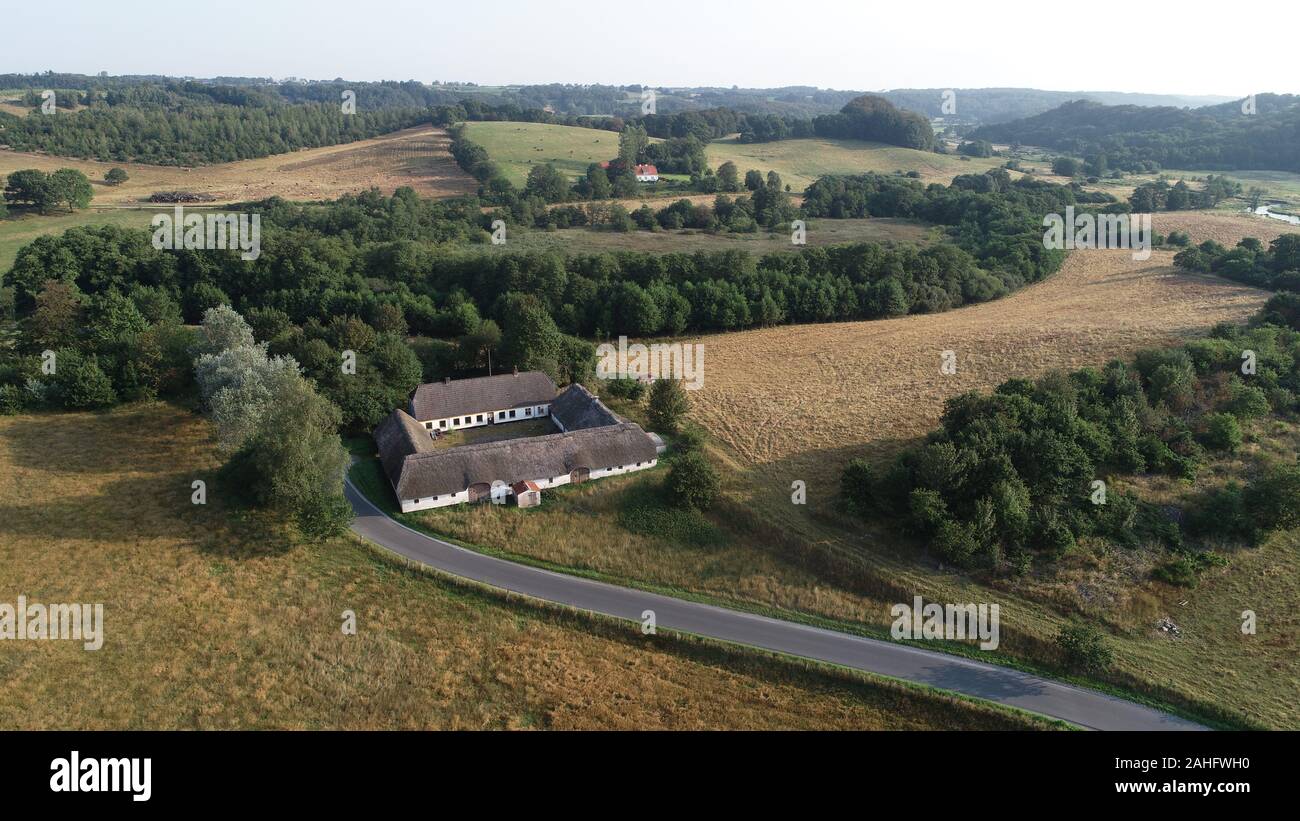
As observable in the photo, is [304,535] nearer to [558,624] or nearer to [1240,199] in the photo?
[558,624]

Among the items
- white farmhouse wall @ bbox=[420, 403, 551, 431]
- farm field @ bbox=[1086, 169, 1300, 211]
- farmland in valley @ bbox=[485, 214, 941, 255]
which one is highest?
farm field @ bbox=[1086, 169, 1300, 211]

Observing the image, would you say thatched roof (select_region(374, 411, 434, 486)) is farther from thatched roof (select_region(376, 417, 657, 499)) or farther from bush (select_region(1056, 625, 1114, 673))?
bush (select_region(1056, 625, 1114, 673))

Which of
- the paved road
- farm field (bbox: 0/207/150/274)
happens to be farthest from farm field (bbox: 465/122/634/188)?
the paved road

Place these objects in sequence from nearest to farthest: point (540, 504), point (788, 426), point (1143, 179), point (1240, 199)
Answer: point (540, 504), point (788, 426), point (1240, 199), point (1143, 179)

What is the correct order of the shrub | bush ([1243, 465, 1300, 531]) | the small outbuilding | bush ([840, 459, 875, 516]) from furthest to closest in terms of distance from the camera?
the shrub, the small outbuilding, bush ([840, 459, 875, 516]), bush ([1243, 465, 1300, 531])

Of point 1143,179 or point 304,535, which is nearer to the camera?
point 304,535

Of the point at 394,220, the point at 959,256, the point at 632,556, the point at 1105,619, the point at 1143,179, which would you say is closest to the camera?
the point at 1105,619

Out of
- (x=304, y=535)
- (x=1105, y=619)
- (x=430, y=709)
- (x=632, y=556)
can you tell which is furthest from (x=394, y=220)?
(x=1105, y=619)
